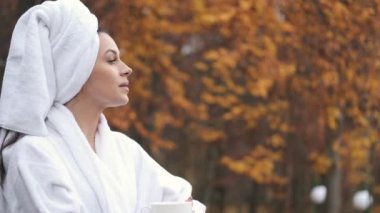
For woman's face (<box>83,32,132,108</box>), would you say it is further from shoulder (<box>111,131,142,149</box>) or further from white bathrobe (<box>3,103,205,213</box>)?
shoulder (<box>111,131,142,149</box>)

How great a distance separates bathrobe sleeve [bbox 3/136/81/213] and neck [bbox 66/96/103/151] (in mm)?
264

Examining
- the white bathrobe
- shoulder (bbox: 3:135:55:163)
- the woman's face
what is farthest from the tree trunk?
shoulder (bbox: 3:135:55:163)

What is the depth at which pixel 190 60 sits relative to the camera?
21188 mm

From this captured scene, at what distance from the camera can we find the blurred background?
472 inches

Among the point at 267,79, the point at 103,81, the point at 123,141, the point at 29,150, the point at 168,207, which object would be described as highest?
the point at 267,79

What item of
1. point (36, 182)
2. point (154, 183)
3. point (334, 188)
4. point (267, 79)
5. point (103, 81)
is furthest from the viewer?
point (334, 188)

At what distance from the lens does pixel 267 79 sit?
51.8ft

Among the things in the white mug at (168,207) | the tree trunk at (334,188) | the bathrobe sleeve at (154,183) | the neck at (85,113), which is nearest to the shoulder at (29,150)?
the neck at (85,113)

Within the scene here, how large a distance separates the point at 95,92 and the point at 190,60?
1659 cm

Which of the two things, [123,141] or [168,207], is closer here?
[168,207]

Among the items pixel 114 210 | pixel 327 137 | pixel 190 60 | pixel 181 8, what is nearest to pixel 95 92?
pixel 114 210

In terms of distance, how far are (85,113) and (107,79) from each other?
0.16 metres

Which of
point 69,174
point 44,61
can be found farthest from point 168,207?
point 44,61

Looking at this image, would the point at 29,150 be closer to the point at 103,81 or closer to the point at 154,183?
the point at 103,81
